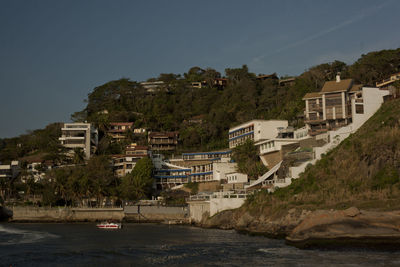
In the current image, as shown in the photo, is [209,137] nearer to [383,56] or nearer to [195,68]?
[383,56]

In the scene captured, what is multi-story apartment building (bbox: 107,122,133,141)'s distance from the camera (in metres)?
118

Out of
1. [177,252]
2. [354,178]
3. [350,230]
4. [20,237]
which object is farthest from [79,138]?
[350,230]

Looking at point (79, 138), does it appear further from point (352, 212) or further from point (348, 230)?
point (348, 230)

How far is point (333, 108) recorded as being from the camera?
3189 inches

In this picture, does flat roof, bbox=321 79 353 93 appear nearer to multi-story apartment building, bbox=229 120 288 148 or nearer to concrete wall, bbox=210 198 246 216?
multi-story apartment building, bbox=229 120 288 148

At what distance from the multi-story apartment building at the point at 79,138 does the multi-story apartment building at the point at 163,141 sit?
14.2 metres

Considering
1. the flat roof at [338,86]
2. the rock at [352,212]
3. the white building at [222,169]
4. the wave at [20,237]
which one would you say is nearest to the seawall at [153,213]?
the white building at [222,169]

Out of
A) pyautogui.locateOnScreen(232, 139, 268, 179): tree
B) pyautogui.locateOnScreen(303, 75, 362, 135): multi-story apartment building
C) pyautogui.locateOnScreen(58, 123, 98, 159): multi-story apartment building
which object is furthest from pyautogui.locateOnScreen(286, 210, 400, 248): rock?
pyautogui.locateOnScreen(58, 123, 98, 159): multi-story apartment building

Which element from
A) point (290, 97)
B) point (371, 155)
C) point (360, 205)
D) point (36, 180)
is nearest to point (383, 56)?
point (290, 97)

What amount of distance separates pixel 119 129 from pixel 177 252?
264ft

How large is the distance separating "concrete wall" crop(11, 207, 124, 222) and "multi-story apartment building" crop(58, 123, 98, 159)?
23.7 metres

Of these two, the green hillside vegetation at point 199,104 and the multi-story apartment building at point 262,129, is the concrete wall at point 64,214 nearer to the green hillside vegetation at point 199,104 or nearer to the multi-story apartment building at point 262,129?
the green hillside vegetation at point 199,104

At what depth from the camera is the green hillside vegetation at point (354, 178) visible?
50312 mm

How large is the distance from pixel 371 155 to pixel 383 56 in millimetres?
49122
